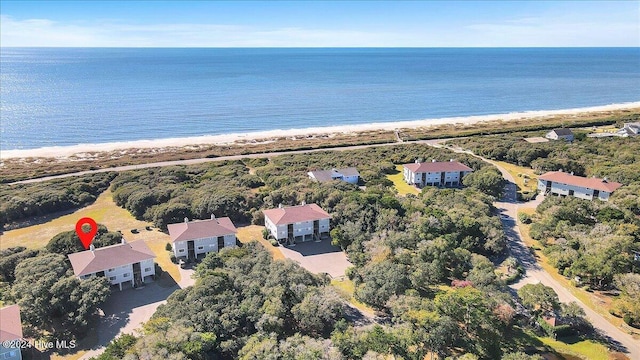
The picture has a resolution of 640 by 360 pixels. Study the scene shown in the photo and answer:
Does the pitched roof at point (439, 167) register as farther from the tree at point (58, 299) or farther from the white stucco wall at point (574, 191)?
the tree at point (58, 299)

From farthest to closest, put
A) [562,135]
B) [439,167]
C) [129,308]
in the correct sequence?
[562,135] → [439,167] → [129,308]

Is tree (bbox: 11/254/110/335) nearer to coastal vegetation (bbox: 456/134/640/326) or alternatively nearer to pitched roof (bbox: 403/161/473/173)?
coastal vegetation (bbox: 456/134/640/326)

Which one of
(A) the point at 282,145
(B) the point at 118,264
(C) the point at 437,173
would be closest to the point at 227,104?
(A) the point at 282,145

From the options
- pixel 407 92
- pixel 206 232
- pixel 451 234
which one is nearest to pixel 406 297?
pixel 451 234

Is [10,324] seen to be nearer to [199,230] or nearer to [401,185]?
[199,230]

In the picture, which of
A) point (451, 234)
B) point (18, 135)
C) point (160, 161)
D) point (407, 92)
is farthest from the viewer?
point (407, 92)

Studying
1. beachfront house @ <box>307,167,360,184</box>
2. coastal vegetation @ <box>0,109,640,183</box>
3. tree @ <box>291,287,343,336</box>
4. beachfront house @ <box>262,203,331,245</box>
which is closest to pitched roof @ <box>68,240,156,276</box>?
Answer: beachfront house @ <box>262,203,331,245</box>

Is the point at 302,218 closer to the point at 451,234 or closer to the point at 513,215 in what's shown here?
the point at 451,234
